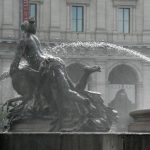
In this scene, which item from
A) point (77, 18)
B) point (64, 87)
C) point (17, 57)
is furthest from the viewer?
point (77, 18)

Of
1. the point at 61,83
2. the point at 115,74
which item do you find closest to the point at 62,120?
the point at 61,83

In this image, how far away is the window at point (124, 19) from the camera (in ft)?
186

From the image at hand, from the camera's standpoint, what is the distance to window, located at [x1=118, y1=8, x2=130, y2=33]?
186 feet

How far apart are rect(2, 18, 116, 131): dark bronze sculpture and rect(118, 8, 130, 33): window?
40.1 metres

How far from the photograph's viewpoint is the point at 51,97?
16.1 m

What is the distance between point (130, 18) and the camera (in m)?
56.8

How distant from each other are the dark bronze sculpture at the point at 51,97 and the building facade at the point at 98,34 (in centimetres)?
3585

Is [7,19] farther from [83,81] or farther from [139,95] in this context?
[83,81]

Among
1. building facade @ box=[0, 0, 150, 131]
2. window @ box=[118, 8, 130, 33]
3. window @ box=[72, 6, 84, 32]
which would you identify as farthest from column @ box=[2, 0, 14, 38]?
window @ box=[118, 8, 130, 33]

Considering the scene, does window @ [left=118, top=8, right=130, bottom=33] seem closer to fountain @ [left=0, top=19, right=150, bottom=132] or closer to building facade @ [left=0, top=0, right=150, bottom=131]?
building facade @ [left=0, top=0, right=150, bottom=131]

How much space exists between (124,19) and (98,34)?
305cm

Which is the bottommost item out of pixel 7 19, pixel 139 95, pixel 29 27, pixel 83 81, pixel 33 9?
pixel 139 95

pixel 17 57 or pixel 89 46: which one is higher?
pixel 89 46

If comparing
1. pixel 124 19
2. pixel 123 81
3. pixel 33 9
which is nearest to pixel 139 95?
pixel 123 81
